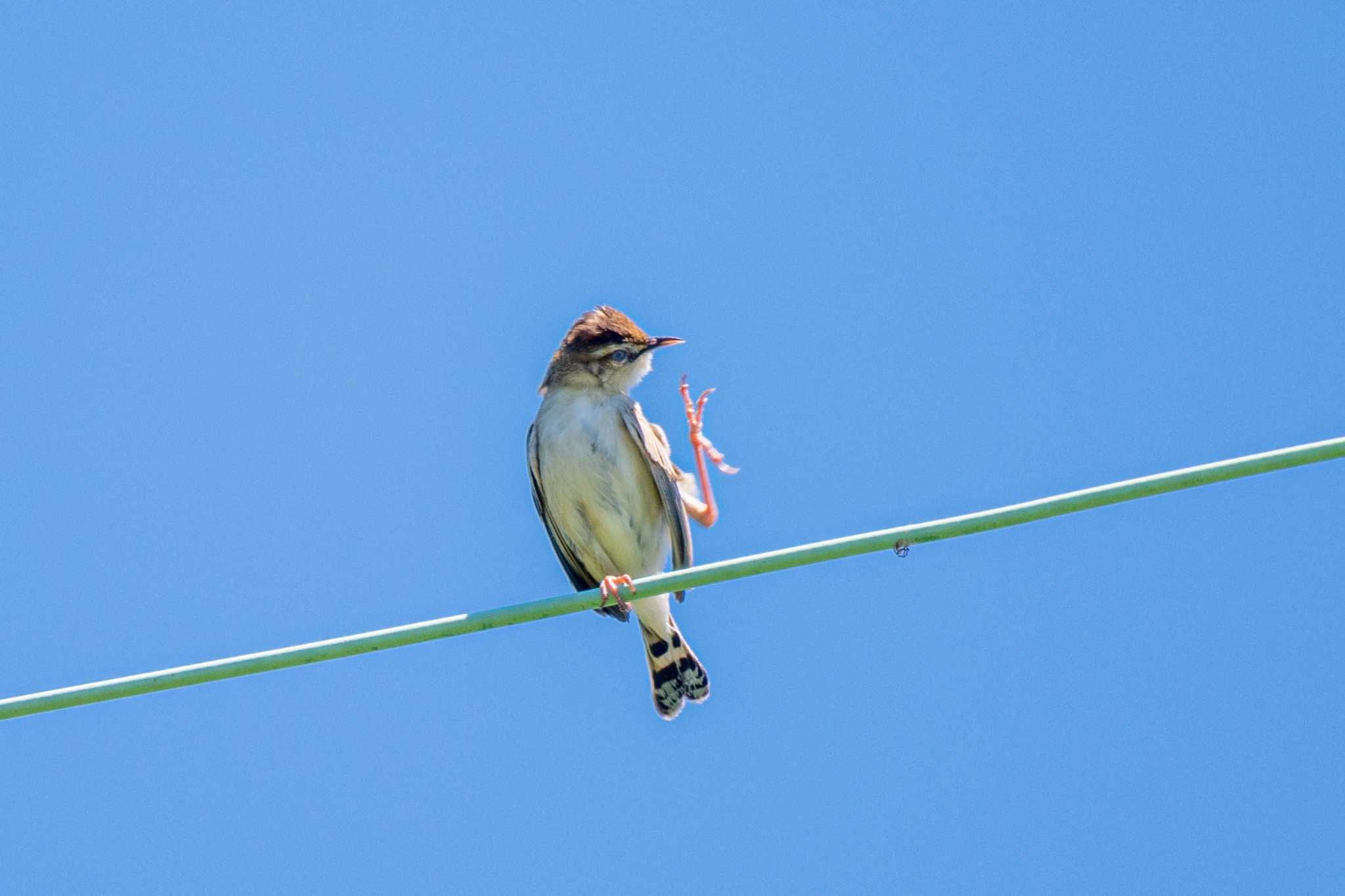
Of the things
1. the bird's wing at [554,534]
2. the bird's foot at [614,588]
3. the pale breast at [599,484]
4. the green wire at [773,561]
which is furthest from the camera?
the bird's wing at [554,534]

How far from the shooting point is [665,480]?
9.30 meters

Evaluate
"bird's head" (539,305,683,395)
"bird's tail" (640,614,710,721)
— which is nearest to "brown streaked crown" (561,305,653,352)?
"bird's head" (539,305,683,395)

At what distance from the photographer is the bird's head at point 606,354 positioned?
964cm

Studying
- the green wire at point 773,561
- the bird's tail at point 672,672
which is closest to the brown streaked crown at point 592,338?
the bird's tail at point 672,672

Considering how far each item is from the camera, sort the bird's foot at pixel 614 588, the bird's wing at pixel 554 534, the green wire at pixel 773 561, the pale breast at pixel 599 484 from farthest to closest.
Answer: the bird's wing at pixel 554 534, the pale breast at pixel 599 484, the bird's foot at pixel 614 588, the green wire at pixel 773 561

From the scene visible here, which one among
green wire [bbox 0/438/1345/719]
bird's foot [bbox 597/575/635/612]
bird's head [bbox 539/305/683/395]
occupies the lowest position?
bird's foot [bbox 597/575/635/612]

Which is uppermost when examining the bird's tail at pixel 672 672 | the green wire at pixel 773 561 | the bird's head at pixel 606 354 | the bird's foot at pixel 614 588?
the bird's head at pixel 606 354

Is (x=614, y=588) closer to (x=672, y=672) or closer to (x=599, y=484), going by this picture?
(x=599, y=484)

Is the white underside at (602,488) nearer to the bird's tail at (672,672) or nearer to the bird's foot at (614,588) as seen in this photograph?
the bird's tail at (672,672)

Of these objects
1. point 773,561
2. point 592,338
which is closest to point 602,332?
point 592,338

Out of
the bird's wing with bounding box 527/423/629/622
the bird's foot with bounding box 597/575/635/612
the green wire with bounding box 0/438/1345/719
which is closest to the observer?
the green wire with bounding box 0/438/1345/719

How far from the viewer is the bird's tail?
9.84 m

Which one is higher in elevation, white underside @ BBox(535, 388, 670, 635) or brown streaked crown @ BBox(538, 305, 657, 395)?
brown streaked crown @ BBox(538, 305, 657, 395)

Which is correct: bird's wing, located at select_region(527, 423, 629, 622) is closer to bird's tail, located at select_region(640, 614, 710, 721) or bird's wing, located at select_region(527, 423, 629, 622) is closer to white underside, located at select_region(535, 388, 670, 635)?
white underside, located at select_region(535, 388, 670, 635)
